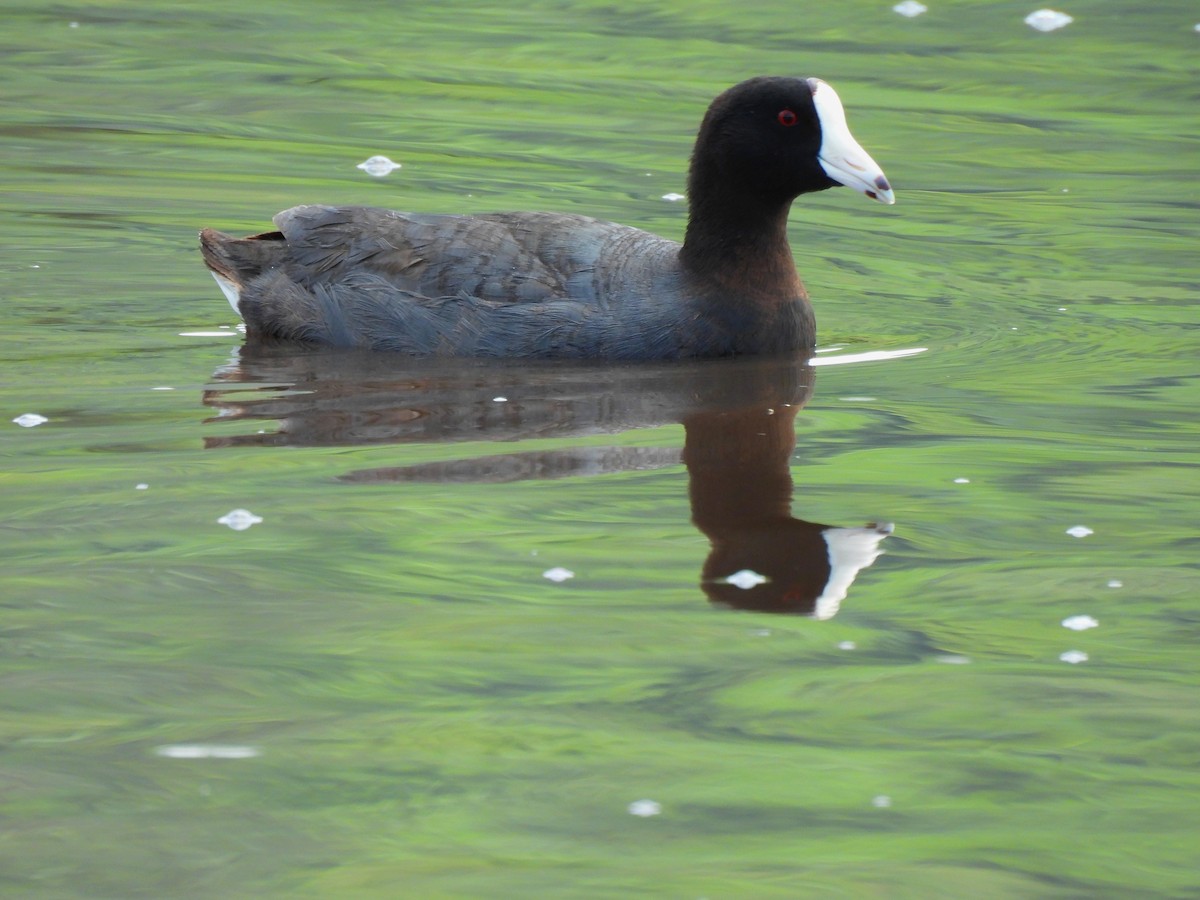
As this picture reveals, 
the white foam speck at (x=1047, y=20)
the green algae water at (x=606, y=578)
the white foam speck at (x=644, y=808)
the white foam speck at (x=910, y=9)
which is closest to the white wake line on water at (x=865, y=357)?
the green algae water at (x=606, y=578)

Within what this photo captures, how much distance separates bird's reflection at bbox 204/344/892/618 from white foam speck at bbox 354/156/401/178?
3.03 m

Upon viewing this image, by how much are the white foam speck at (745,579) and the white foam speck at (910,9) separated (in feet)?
31.9

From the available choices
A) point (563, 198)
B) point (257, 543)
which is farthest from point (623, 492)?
point (563, 198)

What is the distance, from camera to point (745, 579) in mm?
4633

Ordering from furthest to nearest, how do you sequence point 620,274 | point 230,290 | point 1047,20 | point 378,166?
point 1047,20 < point 378,166 < point 230,290 < point 620,274

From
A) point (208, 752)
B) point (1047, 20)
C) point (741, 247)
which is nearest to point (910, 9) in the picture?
point (1047, 20)

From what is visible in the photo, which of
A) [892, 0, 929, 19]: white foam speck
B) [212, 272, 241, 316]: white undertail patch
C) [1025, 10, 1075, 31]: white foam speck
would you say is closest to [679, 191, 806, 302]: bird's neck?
[212, 272, 241, 316]: white undertail patch

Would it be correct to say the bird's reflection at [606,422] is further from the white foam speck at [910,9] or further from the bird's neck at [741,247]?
the white foam speck at [910,9]

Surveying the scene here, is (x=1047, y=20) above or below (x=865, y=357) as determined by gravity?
above

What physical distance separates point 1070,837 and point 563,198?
6424 mm

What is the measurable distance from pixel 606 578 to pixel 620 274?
258 centimetres

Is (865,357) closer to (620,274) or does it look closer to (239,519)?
(620,274)

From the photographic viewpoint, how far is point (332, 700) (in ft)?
13.1

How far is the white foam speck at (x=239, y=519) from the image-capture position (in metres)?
4.97
